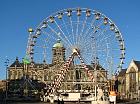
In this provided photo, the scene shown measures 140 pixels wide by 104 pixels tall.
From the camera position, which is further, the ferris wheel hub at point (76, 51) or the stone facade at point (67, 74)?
the stone facade at point (67, 74)

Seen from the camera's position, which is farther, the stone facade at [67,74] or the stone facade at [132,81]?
the stone facade at [132,81]

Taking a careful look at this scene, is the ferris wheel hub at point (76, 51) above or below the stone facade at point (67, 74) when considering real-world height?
above

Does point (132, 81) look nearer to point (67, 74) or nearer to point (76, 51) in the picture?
point (67, 74)

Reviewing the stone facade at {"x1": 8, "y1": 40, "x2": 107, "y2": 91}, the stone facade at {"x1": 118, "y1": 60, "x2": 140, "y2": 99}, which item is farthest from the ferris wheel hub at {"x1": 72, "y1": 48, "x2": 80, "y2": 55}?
the stone facade at {"x1": 118, "y1": 60, "x2": 140, "y2": 99}

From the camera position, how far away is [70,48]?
68625 millimetres

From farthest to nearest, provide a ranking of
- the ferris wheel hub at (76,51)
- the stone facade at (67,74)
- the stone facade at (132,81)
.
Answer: the stone facade at (132,81), the stone facade at (67,74), the ferris wheel hub at (76,51)

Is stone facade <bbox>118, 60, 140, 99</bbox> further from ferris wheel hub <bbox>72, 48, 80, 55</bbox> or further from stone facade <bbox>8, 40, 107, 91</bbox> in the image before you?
ferris wheel hub <bbox>72, 48, 80, 55</bbox>

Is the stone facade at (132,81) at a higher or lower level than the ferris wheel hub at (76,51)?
lower

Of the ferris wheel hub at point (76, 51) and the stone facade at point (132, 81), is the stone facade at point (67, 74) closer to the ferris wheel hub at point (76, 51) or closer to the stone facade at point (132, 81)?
the ferris wheel hub at point (76, 51)

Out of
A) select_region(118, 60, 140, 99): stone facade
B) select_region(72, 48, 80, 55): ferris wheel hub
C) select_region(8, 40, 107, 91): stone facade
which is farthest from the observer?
select_region(118, 60, 140, 99): stone facade

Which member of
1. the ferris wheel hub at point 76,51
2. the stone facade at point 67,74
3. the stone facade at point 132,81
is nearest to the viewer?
the ferris wheel hub at point 76,51

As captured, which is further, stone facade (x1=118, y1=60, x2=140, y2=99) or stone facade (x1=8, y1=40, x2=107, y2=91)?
stone facade (x1=118, y1=60, x2=140, y2=99)

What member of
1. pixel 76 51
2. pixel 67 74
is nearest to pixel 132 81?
pixel 67 74

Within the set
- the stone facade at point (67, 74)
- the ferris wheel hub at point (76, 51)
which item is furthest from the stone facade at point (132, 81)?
the ferris wheel hub at point (76, 51)
